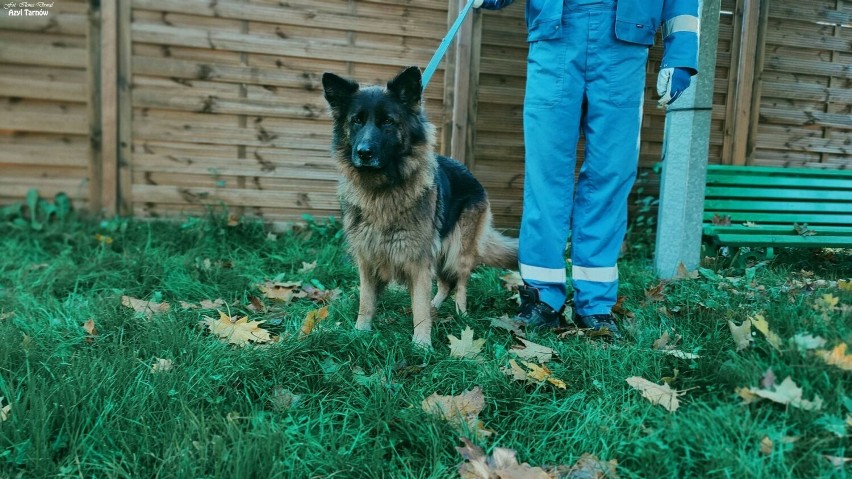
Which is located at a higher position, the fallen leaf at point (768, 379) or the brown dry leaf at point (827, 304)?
the brown dry leaf at point (827, 304)

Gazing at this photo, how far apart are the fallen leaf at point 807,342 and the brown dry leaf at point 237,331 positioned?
1924mm

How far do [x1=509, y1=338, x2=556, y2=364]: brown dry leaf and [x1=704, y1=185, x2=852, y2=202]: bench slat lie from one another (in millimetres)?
2826

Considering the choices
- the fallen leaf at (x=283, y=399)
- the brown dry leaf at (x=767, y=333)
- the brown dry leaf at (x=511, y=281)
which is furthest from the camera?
the brown dry leaf at (x=511, y=281)

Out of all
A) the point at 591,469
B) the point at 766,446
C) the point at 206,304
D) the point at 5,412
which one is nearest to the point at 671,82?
the point at 766,446

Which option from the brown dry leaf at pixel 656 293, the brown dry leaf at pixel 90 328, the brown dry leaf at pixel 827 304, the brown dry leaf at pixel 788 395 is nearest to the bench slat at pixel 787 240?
the brown dry leaf at pixel 656 293

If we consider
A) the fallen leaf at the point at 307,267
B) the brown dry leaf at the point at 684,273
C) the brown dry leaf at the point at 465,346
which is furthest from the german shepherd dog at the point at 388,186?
the brown dry leaf at the point at 684,273

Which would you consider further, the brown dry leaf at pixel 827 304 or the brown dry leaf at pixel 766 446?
the brown dry leaf at pixel 827 304

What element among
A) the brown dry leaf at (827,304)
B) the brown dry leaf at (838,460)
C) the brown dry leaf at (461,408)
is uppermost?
the brown dry leaf at (827,304)

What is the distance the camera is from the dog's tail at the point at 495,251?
348 cm

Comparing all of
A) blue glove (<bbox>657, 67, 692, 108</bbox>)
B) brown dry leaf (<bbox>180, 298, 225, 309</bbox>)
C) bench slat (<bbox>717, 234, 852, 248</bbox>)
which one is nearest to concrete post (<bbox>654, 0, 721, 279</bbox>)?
bench slat (<bbox>717, 234, 852, 248</bbox>)

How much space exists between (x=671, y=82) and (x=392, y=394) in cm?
202

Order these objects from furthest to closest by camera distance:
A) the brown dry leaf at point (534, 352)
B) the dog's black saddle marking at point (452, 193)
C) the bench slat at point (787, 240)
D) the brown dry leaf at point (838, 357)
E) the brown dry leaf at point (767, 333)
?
the bench slat at point (787, 240), the dog's black saddle marking at point (452, 193), the brown dry leaf at point (534, 352), the brown dry leaf at point (767, 333), the brown dry leaf at point (838, 357)

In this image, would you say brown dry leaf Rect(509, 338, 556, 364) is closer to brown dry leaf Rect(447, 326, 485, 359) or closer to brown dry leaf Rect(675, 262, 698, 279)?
brown dry leaf Rect(447, 326, 485, 359)

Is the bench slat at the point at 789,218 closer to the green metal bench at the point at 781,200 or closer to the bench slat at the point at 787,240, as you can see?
the green metal bench at the point at 781,200
